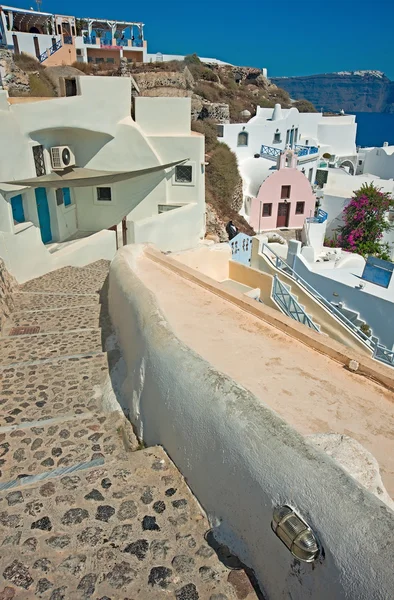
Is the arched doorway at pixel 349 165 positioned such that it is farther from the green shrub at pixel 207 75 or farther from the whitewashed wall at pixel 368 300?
the whitewashed wall at pixel 368 300

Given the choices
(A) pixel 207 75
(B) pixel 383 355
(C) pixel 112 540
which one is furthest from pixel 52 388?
(A) pixel 207 75

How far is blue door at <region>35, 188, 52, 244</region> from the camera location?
12872 millimetres

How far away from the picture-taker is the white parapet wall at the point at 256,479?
185 centimetres

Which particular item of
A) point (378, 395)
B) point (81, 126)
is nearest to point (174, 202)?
point (81, 126)

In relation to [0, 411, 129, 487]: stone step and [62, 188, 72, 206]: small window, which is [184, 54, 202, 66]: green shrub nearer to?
[62, 188, 72, 206]: small window

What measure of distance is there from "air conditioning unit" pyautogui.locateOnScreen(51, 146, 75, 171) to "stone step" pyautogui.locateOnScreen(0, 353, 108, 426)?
906cm

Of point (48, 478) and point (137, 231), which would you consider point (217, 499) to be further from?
point (137, 231)

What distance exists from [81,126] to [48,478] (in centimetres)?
1221

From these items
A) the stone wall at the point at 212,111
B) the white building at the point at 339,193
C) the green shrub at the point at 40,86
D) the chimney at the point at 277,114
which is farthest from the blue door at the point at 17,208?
the chimney at the point at 277,114

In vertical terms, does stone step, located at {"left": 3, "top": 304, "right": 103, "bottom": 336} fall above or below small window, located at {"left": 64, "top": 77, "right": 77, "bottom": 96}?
below

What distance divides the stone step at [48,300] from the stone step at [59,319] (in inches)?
12.8

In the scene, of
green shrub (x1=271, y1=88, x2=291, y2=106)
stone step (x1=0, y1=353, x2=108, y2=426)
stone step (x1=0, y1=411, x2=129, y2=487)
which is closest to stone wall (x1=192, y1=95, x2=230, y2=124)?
green shrub (x1=271, y1=88, x2=291, y2=106)

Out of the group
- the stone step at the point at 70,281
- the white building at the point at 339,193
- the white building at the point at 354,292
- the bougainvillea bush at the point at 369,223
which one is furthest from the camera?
the white building at the point at 339,193

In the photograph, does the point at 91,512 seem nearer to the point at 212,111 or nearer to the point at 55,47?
the point at 212,111
